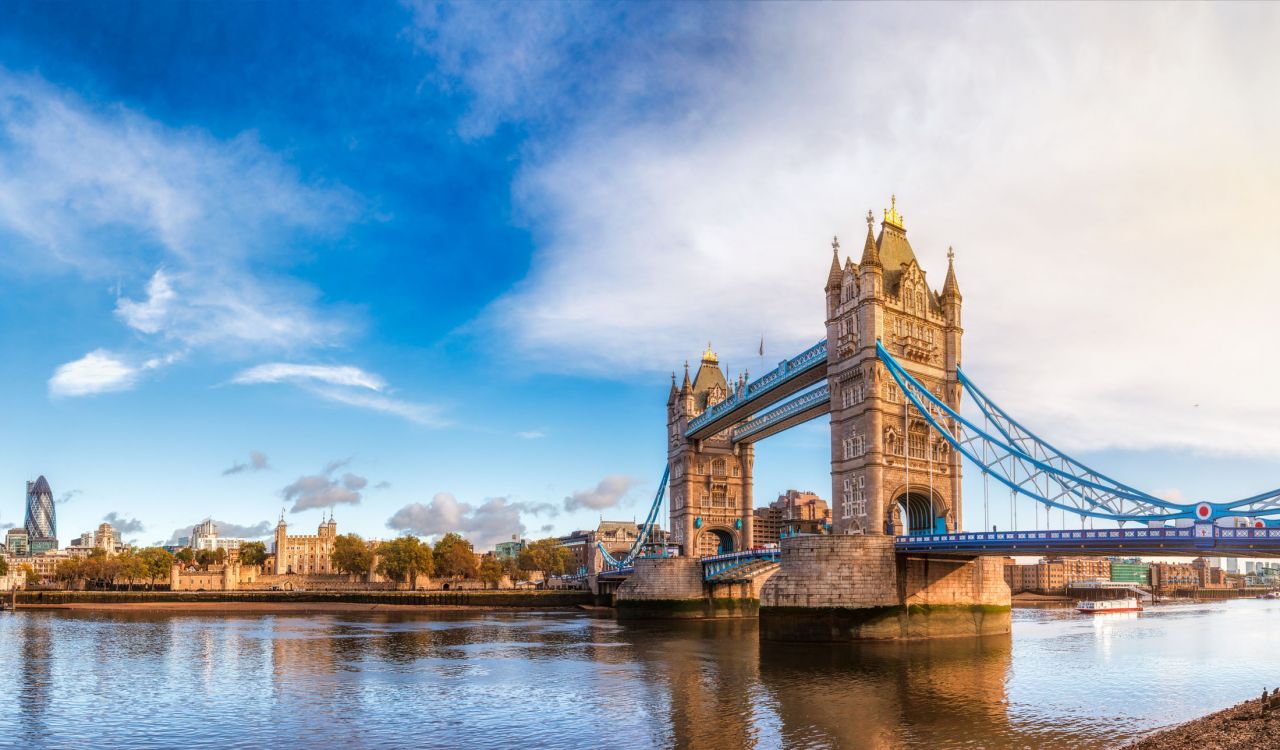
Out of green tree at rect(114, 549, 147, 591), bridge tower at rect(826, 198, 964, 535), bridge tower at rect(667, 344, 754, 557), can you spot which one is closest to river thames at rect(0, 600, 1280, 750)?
bridge tower at rect(826, 198, 964, 535)

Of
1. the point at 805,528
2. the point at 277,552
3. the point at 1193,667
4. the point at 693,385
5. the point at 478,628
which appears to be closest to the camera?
the point at 1193,667

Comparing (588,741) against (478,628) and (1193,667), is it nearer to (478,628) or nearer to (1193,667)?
(1193,667)

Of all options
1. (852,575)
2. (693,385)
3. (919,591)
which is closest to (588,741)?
(852,575)

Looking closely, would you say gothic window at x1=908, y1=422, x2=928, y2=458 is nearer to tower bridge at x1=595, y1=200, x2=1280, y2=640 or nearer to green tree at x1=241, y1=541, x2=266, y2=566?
tower bridge at x1=595, y1=200, x2=1280, y2=640

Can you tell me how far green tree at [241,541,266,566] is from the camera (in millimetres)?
149500

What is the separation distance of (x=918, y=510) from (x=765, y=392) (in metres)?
14.9

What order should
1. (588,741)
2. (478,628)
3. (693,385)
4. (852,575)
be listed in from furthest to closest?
1. (693,385)
2. (478,628)
3. (852,575)
4. (588,741)

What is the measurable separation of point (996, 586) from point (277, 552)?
477 ft

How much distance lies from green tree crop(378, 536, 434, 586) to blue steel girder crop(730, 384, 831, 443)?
52.7 metres

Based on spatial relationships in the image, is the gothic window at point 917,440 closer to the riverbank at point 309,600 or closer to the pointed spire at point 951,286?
the pointed spire at point 951,286

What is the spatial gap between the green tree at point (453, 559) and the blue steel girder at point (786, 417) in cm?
5356

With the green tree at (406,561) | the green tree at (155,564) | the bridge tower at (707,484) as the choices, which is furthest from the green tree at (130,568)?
the bridge tower at (707,484)

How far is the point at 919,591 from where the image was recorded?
5000cm

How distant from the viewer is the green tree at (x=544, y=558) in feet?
460
